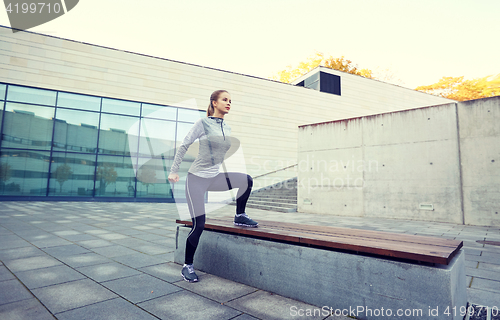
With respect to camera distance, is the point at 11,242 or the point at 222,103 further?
the point at 11,242

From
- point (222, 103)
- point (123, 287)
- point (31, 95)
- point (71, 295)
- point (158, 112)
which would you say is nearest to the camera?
point (71, 295)

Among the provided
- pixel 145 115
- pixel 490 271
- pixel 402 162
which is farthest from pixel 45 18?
pixel 490 271

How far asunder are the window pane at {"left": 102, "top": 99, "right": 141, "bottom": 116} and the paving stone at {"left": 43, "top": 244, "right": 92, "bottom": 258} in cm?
1354

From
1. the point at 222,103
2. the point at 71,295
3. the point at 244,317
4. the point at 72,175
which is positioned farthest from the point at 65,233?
the point at 72,175

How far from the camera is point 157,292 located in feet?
9.04

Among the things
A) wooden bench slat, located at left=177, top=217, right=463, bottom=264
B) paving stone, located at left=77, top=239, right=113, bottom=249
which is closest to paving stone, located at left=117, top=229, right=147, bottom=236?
paving stone, located at left=77, top=239, right=113, bottom=249

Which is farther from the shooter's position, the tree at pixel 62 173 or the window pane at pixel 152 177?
the window pane at pixel 152 177

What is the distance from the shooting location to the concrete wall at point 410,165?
335 inches

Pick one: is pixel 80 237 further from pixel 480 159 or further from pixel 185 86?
pixel 185 86

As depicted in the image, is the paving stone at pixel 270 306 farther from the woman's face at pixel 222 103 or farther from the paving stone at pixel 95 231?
the paving stone at pixel 95 231

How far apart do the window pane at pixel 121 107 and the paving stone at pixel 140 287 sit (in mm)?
15382

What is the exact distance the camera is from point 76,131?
15805 mm

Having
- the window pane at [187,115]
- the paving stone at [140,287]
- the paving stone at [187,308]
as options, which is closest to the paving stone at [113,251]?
the paving stone at [140,287]

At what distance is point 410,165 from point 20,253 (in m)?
10.9
